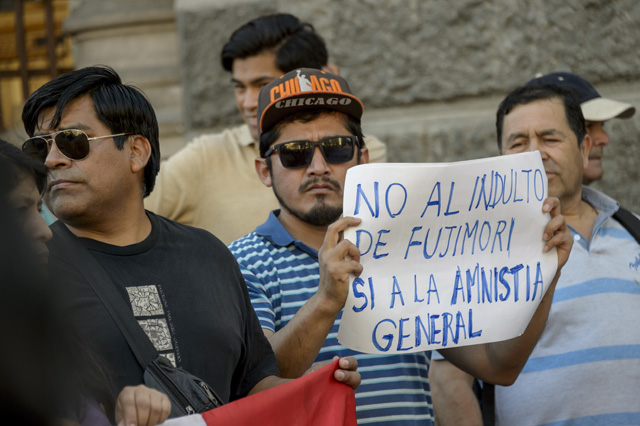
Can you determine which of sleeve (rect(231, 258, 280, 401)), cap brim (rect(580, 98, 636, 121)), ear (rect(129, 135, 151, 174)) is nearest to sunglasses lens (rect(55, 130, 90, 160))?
ear (rect(129, 135, 151, 174))

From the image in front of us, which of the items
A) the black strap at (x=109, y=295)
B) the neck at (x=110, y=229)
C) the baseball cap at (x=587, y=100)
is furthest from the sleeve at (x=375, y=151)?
the black strap at (x=109, y=295)

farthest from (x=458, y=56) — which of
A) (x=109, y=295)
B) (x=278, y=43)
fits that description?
(x=109, y=295)

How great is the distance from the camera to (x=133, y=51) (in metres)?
5.21

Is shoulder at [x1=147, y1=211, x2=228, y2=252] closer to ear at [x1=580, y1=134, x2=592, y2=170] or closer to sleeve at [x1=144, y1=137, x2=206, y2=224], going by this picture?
sleeve at [x1=144, y1=137, x2=206, y2=224]

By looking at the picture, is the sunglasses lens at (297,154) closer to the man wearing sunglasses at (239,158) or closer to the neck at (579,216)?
the man wearing sunglasses at (239,158)

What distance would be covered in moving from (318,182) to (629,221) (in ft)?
4.28

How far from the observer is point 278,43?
4.01m

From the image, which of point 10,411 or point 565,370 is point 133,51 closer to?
point 565,370

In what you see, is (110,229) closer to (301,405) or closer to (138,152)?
(138,152)

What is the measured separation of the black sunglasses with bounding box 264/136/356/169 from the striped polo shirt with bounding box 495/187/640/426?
900 millimetres

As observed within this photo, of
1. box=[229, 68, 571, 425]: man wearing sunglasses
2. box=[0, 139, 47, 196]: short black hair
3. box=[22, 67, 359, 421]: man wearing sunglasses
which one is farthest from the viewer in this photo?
box=[229, 68, 571, 425]: man wearing sunglasses

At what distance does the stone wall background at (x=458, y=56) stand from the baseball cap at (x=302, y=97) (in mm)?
1791

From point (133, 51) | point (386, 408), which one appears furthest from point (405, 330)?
point (133, 51)

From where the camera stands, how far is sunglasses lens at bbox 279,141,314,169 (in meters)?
2.82
